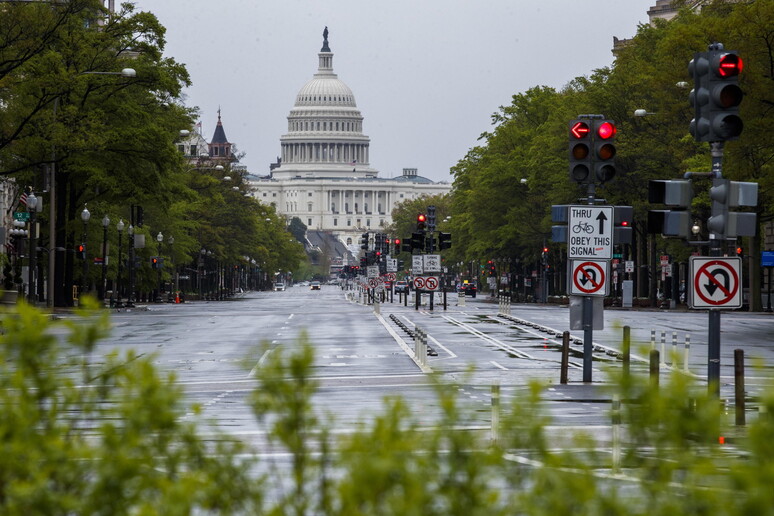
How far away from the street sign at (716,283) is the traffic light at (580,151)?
6862mm

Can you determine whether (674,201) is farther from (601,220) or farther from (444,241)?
(444,241)

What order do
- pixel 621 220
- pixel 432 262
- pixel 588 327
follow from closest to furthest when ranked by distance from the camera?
pixel 621 220, pixel 588 327, pixel 432 262

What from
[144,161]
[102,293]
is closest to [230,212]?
[102,293]

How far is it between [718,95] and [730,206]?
1567mm

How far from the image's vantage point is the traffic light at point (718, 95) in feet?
62.6

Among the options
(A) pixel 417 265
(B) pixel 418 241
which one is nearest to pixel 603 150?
(B) pixel 418 241

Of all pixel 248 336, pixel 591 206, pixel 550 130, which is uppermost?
pixel 550 130

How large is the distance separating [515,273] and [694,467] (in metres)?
130

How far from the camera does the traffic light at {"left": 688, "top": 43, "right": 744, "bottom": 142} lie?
62.6ft

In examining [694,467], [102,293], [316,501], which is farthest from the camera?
[102,293]

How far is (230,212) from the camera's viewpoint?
132875 millimetres

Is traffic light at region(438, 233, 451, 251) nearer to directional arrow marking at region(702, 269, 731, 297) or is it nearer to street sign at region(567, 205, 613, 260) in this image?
street sign at region(567, 205, 613, 260)

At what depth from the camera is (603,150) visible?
88.2 feet

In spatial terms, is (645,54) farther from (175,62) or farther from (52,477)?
(52,477)
